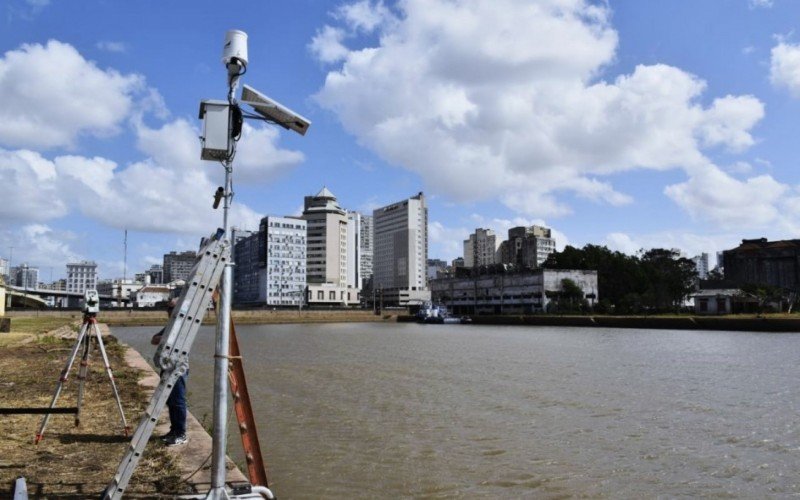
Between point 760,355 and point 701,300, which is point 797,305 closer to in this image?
point 701,300

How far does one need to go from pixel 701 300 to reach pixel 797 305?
49.9 ft

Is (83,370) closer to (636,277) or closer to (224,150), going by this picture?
(224,150)

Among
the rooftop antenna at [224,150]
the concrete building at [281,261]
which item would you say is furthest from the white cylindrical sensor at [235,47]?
the concrete building at [281,261]

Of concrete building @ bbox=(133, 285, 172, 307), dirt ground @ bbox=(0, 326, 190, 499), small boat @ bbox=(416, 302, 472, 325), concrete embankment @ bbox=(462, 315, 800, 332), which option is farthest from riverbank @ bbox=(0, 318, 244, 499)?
concrete building @ bbox=(133, 285, 172, 307)

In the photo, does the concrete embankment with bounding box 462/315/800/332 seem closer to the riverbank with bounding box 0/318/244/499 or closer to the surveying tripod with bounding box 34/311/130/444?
the riverbank with bounding box 0/318/244/499

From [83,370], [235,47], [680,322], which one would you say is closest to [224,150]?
[235,47]

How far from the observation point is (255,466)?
5.80m

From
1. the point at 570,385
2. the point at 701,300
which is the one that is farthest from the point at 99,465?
the point at 701,300

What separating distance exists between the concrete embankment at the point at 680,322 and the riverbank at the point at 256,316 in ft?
145

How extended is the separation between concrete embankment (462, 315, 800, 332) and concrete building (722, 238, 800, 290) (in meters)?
72.9

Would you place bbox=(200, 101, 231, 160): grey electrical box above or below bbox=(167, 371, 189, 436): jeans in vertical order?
above

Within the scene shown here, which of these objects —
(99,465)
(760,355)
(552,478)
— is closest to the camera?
(99,465)

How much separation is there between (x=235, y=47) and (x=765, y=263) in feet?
598

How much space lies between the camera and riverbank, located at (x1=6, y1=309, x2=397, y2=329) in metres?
109
